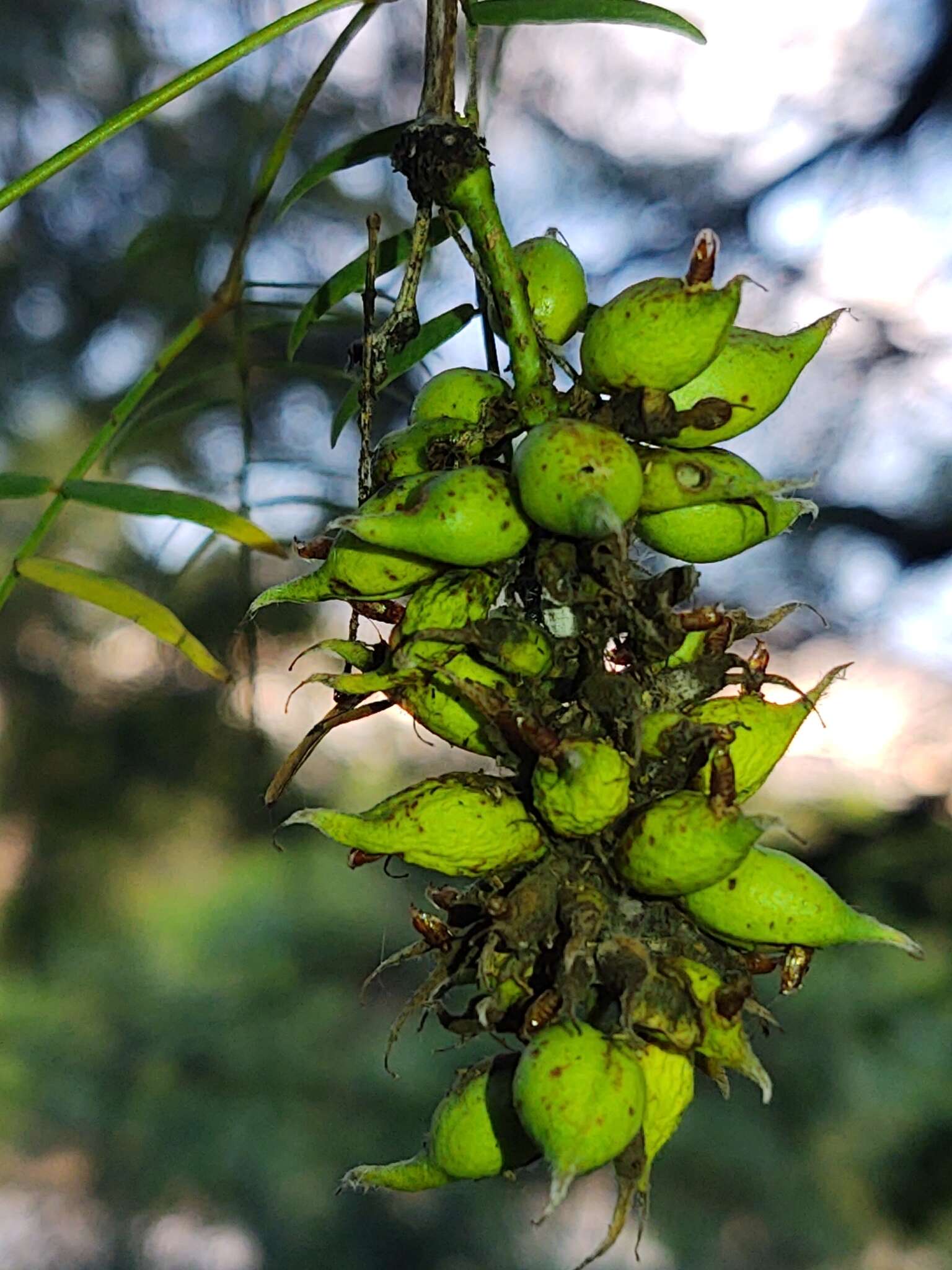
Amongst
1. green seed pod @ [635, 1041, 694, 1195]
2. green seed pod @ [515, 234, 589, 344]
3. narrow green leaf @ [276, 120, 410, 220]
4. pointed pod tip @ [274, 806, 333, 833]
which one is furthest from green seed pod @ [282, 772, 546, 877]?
narrow green leaf @ [276, 120, 410, 220]

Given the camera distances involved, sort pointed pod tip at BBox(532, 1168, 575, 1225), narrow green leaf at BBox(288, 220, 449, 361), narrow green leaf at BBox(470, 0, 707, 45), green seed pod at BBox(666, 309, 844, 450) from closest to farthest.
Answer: pointed pod tip at BBox(532, 1168, 575, 1225), green seed pod at BBox(666, 309, 844, 450), narrow green leaf at BBox(470, 0, 707, 45), narrow green leaf at BBox(288, 220, 449, 361)

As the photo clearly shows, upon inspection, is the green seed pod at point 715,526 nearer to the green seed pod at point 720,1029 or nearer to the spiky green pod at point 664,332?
the spiky green pod at point 664,332

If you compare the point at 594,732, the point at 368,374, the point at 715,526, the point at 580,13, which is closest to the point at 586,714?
the point at 594,732

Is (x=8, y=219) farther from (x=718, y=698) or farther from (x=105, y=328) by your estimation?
(x=718, y=698)

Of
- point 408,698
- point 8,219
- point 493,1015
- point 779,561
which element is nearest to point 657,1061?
point 493,1015

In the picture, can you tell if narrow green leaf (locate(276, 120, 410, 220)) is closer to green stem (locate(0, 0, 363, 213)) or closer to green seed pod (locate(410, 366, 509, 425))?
green stem (locate(0, 0, 363, 213))

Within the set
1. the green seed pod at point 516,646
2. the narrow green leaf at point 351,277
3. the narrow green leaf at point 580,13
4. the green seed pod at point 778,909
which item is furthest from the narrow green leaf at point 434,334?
the green seed pod at point 778,909

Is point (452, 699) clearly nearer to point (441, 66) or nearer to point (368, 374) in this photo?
point (368, 374)
